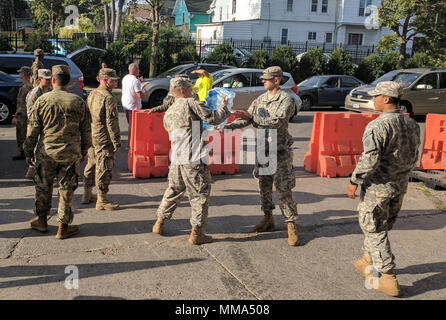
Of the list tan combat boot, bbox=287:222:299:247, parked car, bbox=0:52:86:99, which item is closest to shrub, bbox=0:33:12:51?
parked car, bbox=0:52:86:99

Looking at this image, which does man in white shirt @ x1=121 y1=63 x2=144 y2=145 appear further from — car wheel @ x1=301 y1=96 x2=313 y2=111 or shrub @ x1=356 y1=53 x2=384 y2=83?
shrub @ x1=356 y1=53 x2=384 y2=83

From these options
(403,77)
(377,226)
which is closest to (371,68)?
(403,77)

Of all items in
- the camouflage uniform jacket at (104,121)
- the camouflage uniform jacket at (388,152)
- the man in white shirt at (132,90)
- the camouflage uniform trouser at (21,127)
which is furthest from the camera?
the man in white shirt at (132,90)

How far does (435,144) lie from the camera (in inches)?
347

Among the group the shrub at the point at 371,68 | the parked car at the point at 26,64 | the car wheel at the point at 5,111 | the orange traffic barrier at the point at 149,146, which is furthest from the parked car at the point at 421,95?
the car wheel at the point at 5,111

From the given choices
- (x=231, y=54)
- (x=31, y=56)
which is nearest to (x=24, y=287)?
(x=31, y=56)

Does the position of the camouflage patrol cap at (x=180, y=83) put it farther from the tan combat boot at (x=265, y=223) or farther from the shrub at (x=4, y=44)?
the shrub at (x=4, y=44)

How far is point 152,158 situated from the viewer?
26.8ft

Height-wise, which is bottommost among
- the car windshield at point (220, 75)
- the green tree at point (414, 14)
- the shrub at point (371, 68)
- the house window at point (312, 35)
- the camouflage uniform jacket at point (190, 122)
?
the camouflage uniform jacket at point (190, 122)

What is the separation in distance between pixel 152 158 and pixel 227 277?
410 centimetres

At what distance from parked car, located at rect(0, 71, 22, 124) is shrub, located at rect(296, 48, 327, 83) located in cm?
1519

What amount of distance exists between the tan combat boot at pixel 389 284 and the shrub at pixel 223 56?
64.8ft

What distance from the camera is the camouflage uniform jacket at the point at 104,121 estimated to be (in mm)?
6129
